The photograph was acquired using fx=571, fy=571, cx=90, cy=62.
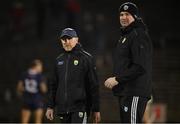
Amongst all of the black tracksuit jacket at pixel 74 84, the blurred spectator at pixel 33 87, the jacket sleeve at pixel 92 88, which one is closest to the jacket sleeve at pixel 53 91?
the black tracksuit jacket at pixel 74 84

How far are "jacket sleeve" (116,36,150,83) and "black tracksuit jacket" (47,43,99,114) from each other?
118 cm

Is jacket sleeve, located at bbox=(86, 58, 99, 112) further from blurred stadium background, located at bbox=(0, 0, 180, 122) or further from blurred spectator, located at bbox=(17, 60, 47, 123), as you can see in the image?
blurred stadium background, located at bbox=(0, 0, 180, 122)

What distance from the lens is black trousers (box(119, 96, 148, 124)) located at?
6.62 m

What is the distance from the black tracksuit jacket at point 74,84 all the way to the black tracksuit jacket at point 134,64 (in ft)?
3.47

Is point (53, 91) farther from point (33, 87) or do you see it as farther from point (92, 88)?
point (33, 87)

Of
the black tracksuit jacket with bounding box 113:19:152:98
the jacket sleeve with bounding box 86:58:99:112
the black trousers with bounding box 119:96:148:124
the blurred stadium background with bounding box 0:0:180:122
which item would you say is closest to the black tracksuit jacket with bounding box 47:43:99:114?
the jacket sleeve with bounding box 86:58:99:112

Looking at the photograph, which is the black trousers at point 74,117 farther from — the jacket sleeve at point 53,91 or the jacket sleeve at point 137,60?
the jacket sleeve at point 137,60

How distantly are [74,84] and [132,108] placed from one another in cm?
136

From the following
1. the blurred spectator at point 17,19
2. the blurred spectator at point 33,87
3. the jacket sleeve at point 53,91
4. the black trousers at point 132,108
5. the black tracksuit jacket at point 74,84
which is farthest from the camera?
the blurred spectator at point 17,19

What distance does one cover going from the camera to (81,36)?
72.1 ft

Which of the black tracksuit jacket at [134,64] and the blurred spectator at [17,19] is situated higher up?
the blurred spectator at [17,19]

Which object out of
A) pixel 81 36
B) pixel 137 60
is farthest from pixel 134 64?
pixel 81 36

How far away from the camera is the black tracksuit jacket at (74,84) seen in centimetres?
772

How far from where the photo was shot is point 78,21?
74.5ft
